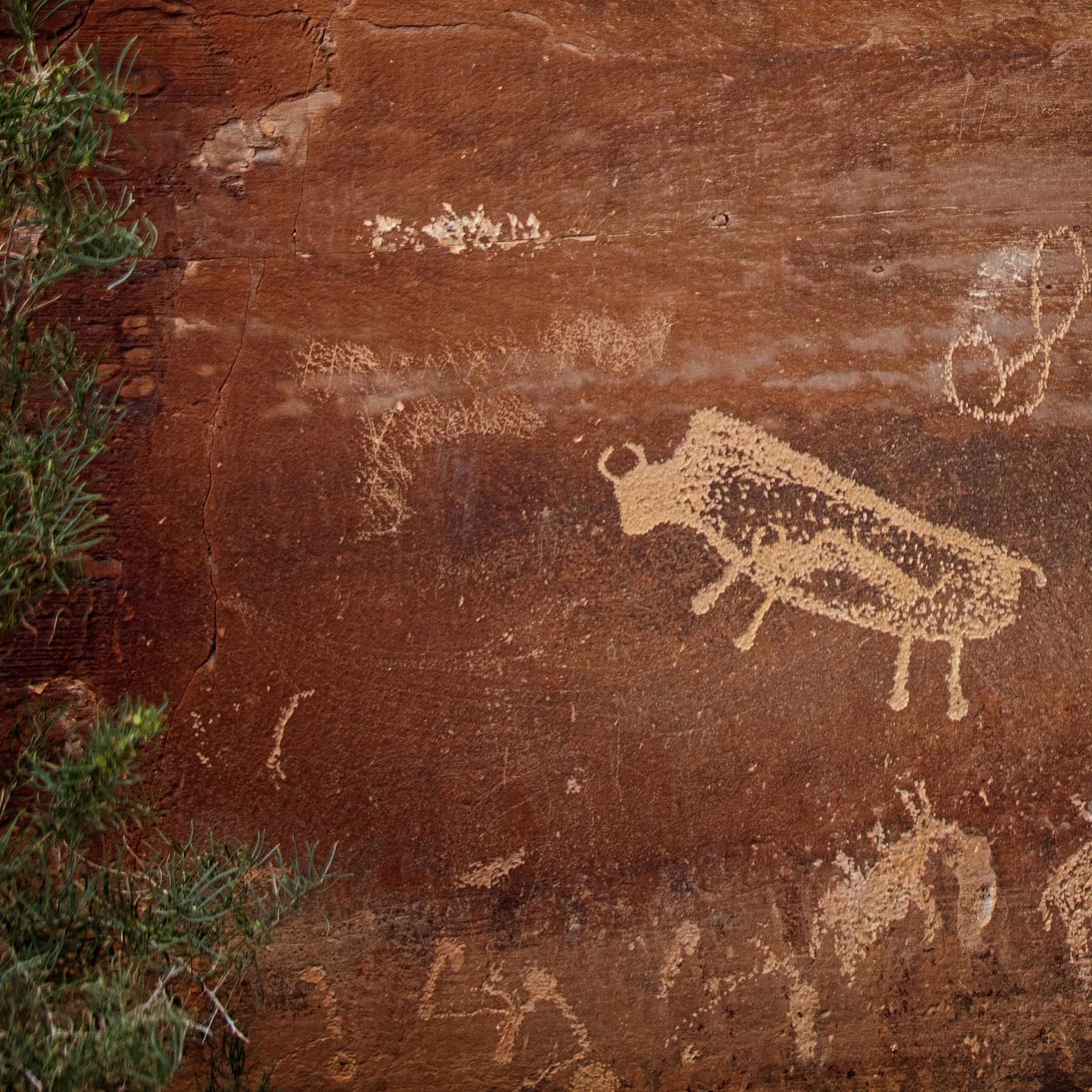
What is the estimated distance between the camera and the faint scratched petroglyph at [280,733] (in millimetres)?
3234

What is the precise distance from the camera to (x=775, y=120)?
343 centimetres

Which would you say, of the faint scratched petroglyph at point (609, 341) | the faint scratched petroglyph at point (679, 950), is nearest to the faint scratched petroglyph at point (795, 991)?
the faint scratched petroglyph at point (679, 950)

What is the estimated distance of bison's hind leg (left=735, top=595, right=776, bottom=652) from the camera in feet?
10.9

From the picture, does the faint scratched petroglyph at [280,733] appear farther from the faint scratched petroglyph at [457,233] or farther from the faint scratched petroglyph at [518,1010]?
the faint scratched petroglyph at [457,233]

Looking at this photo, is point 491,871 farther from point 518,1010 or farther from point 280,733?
point 280,733

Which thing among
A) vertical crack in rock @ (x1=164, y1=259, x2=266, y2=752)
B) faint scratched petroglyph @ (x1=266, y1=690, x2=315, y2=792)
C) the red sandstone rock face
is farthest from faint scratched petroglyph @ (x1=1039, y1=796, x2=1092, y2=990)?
vertical crack in rock @ (x1=164, y1=259, x2=266, y2=752)

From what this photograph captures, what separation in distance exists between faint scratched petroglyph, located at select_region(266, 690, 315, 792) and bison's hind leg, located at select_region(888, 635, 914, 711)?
212cm

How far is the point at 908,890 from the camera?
333 cm

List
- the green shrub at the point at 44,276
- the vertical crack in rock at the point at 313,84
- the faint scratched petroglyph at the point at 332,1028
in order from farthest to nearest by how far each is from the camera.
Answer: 1. the vertical crack in rock at the point at 313,84
2. the faint scratched petroglyph at the point at 332,1028
3. the green shrub at the point at 44,276

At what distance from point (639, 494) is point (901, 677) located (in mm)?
1182

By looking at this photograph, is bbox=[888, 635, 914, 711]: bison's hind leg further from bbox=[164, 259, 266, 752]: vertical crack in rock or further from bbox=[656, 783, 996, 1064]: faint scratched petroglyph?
bbox=[164, 259, 266, 752]: vertical crack in rock

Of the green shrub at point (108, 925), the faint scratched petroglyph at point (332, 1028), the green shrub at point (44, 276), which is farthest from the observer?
the faint scratched petroglyph at point (332, 1028)

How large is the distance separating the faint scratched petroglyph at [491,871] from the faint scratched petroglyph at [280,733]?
2.46 feet

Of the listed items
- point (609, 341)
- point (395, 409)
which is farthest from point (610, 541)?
point (395, 409)
